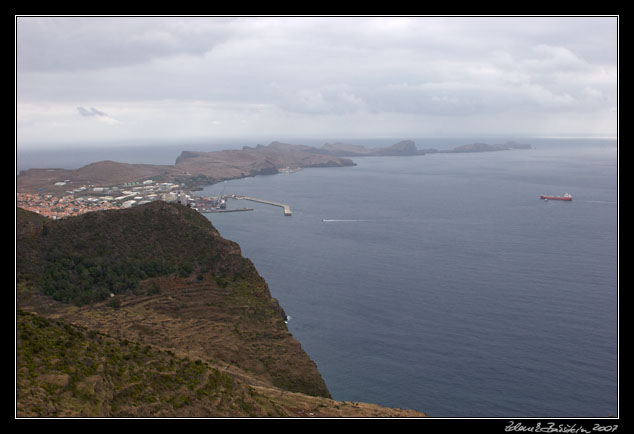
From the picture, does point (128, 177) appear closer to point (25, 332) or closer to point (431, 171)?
point (431, 171)

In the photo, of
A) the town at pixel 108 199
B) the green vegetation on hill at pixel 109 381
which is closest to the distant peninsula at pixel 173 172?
the town at pixel 108 199

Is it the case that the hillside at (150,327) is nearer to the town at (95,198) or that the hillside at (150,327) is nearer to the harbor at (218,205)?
the town at (95,198)

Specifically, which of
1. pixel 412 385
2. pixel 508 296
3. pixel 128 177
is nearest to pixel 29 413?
pixel 412 385

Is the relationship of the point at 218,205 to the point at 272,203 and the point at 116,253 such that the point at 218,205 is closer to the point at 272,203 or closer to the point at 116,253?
the point at 272,203

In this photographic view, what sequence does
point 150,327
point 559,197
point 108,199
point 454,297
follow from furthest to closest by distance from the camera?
point 559,197 < point 108,199 < point 454,297 < point 150,327
